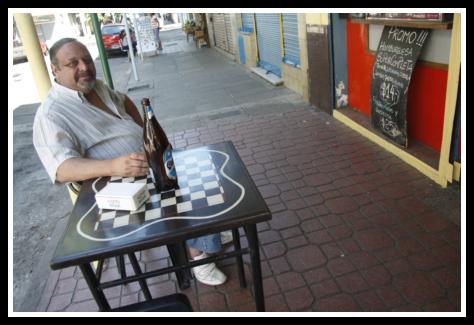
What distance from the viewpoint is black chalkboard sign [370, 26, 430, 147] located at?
3.56m

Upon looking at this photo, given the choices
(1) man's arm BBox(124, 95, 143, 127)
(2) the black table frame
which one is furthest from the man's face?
(2) the black table frame

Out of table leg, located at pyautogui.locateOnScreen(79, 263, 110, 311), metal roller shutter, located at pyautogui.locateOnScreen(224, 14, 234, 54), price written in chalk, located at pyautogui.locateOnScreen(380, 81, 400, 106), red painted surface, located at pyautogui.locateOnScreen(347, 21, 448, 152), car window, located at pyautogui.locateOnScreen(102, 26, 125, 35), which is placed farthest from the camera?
car window, located at pyautogui.locateOnScreen(102, 26, 125, 35)

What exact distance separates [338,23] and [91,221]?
4440 mm

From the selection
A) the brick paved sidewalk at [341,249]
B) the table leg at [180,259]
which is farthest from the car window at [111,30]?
the table leg at [180,259]

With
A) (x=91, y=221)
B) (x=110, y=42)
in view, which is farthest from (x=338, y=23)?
(x=110, y=42)

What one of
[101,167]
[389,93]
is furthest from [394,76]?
[101,167]

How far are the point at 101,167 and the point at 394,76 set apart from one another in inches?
121

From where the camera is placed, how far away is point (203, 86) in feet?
28.8

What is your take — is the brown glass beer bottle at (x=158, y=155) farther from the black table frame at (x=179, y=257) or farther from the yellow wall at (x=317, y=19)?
the yellow wall at (x=317, y=19)

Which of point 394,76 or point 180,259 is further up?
point 394,76

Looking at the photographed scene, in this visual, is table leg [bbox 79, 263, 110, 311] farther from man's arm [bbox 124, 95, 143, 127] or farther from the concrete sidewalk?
man's arm [bbox 124, 95, 143, 127]

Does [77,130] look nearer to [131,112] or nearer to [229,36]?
[131,112]

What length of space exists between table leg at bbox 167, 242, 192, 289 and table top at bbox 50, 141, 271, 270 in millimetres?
437

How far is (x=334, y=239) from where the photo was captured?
287 cm
